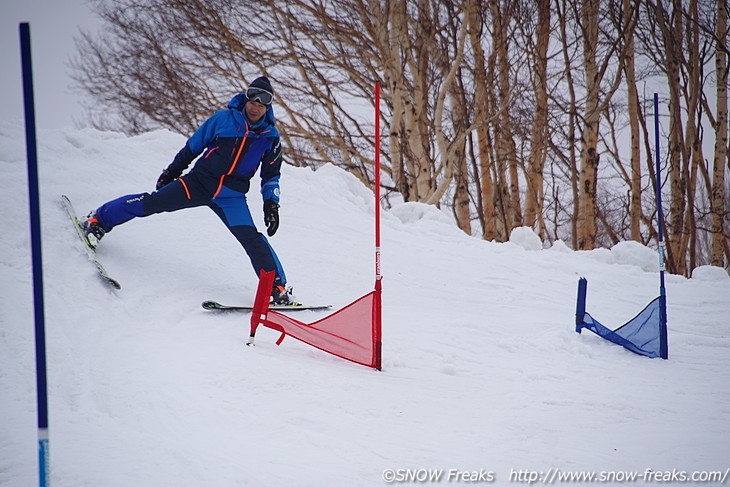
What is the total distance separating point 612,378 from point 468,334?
118 centimetres

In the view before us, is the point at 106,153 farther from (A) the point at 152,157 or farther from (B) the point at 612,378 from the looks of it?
(B) the point at 612,378

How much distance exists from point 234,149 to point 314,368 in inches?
76.8

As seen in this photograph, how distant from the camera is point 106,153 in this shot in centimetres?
752

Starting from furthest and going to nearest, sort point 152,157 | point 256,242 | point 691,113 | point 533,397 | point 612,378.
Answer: point 691,113 → point 152,157 → point 256,242 → point 612,378 → point 533,397

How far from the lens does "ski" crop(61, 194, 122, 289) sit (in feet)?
14.3

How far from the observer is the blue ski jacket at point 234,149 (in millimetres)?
4496

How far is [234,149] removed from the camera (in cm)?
453

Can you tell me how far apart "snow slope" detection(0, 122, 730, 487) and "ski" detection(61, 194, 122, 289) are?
79mm

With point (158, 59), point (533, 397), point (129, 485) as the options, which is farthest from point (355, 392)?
point (158, 59)

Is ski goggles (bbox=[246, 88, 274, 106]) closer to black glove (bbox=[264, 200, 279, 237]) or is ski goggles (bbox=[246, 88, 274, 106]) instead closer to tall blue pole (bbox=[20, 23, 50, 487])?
black glove (bbox=[264, 200, 279, 237])

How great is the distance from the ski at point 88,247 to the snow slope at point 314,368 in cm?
8

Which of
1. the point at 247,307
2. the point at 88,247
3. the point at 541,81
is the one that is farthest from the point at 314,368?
the point at 541,81

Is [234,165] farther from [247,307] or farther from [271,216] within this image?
[247,307]

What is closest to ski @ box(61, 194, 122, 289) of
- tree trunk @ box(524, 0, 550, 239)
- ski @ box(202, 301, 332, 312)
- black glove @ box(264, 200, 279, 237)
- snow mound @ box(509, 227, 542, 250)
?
ski @ box(202, 301, 332, 312)
